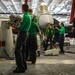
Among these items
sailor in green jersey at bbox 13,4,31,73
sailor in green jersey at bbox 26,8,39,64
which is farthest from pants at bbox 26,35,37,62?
sailor in green jersey at bbox 13,4,31,73

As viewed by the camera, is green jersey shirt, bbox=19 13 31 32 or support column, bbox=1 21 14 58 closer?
green jersey shirt, bbox=19 13 31 32

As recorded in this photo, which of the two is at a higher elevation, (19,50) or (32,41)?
(32,41)

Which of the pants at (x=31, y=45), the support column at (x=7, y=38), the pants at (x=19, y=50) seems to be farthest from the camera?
the support column at (x=7, y=38)

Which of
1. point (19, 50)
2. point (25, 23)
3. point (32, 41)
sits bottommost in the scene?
point (19, 50)

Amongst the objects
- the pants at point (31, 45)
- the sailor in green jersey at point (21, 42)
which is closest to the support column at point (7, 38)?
the pants at point (31, 45)

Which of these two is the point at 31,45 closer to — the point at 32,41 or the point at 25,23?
the point at 32,41

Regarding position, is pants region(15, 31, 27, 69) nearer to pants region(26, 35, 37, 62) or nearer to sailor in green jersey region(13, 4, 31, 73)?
sailor in green jersey region(13, 4, 31, 73)

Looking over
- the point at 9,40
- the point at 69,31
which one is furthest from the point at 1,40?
the point at 69,31

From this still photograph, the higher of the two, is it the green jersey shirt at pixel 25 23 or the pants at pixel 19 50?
the green jersey shirt at pixel 25 23

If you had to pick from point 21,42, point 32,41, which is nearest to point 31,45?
point 32,41

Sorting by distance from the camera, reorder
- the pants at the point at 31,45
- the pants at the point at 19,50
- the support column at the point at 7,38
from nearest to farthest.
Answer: the pants at the point at 19,50, the pants at the point at 31,45, the support column at the point at 7,38

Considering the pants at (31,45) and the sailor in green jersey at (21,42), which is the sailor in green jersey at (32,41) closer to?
the pants at (31,45)

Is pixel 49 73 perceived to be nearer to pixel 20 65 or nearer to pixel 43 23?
pixel 20 65

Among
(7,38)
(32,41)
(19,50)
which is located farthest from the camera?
(7,38)
